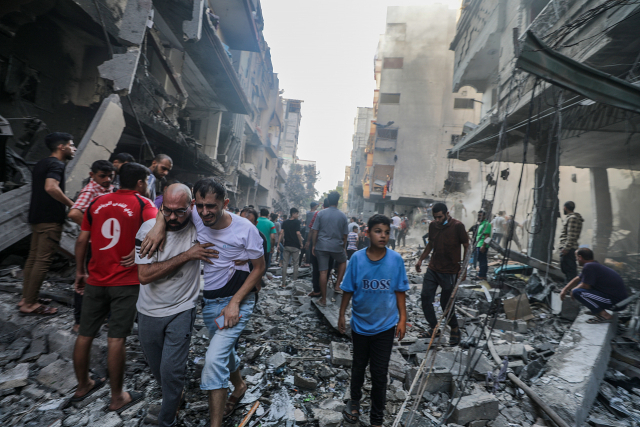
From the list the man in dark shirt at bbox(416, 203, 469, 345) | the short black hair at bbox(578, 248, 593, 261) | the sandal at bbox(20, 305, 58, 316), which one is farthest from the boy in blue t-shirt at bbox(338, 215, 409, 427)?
the short black hair at bbox(578, 248, 593, 261)

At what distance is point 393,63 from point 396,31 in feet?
11.2

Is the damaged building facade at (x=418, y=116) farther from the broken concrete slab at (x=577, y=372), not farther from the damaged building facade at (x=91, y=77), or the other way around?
the broken concrete slab at (x=577, y=372)

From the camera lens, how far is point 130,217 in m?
2.43

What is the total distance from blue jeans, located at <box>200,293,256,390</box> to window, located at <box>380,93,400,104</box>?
29.7 metres

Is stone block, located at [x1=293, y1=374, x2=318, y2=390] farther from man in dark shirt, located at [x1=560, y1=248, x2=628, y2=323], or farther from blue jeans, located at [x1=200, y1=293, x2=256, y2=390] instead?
man in dark shirt, located at [x1=560, y1=248, x2=628, y2=323]

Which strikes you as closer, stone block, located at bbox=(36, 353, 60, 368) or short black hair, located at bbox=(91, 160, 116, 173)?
stone block, located at bbox=(36, 353, 60, 368)

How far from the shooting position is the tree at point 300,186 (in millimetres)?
39156

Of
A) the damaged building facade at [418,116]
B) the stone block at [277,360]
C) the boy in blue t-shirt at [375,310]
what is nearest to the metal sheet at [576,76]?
the boy in blue t-shirt at [375,310]

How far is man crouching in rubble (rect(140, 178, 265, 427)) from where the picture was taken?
80.1 inches

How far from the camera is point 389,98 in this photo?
29016 mm

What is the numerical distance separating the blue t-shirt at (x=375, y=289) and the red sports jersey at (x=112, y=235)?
1.78 m

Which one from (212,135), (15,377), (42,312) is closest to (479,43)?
(212,135)

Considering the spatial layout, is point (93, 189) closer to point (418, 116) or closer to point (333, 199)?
point (333, 199)

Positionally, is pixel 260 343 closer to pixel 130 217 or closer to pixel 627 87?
pixel 130 217
